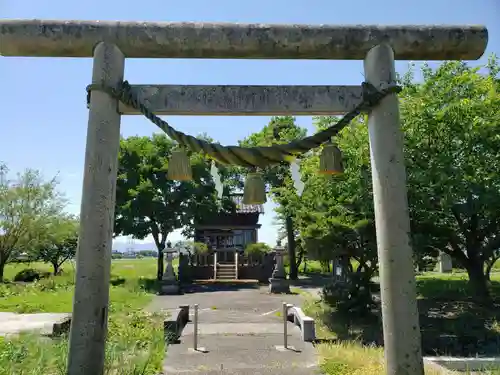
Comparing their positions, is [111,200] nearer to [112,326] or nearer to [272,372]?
[272,372]

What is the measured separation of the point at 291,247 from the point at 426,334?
60.5ft

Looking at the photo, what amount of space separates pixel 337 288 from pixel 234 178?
20.2 m

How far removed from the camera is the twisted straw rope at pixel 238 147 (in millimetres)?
3934

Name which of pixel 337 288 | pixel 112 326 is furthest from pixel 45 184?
pixel 337 288

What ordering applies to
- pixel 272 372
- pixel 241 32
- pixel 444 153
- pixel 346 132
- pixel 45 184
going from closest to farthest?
pixel 241 32, pixel 272 372, pixel 444 153, pixel 346 132, pixel 45 184

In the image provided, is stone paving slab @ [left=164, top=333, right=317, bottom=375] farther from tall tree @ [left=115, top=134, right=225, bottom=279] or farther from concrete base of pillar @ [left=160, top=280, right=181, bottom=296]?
tall tree @ [left=115, top=134, right=225, bottom=279]

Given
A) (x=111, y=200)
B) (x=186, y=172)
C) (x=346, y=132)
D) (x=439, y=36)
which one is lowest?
(x=111, y=200)

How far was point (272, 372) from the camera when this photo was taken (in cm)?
678

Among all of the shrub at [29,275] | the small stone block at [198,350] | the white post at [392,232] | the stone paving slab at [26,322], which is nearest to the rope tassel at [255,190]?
the white post at [392,232]

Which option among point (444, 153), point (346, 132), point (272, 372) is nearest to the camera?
point (272, 372)

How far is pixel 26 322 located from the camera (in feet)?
36.2

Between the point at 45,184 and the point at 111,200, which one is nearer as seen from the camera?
the point at 111,200

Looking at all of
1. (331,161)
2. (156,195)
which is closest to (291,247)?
(156,195)

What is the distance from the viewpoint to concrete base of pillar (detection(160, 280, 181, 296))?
2122cm
